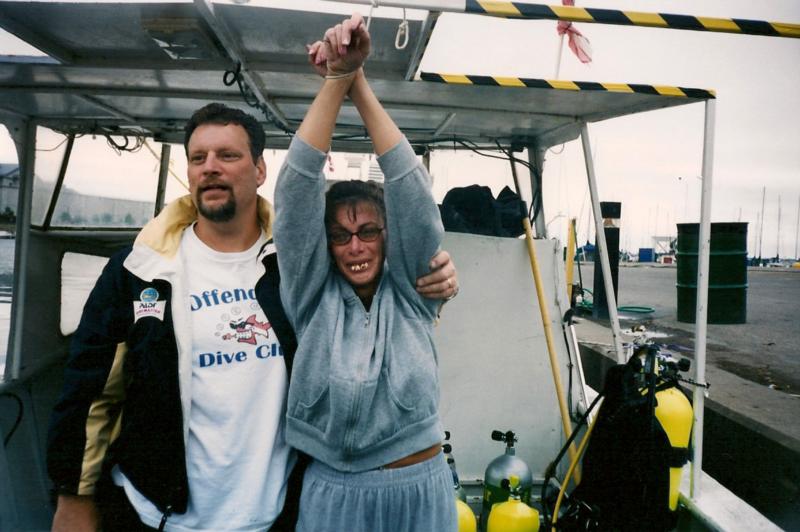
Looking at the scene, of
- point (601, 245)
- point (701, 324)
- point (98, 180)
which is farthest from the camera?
point (98, 180)

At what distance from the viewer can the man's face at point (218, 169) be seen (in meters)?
1.78

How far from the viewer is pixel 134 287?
1753 mm

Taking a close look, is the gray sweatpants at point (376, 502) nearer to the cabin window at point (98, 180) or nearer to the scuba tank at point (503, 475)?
the scuba tank at point (503, 475)

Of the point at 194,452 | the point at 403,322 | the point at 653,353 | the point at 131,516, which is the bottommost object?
the point at 131,516

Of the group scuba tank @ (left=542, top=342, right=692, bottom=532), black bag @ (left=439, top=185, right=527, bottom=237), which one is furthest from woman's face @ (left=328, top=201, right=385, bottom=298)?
black bag @ (left=439, top=185, right=527, bottom=237)

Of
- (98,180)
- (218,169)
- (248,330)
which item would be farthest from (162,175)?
(248,330)

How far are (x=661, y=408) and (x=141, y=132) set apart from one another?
4215 millimetres

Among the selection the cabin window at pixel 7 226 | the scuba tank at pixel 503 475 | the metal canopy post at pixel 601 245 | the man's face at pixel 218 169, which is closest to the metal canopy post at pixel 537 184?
the metal canopy post at pixel 601 245

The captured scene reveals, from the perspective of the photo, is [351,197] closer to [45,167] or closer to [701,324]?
[701,324]

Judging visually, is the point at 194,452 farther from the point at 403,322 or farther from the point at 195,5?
the point at 195,5

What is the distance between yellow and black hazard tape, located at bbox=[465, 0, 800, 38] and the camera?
194cm

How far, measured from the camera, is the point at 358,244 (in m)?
1.70

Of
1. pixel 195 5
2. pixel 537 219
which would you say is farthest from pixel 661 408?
pixel 195 5

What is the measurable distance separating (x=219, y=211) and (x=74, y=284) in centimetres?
265
